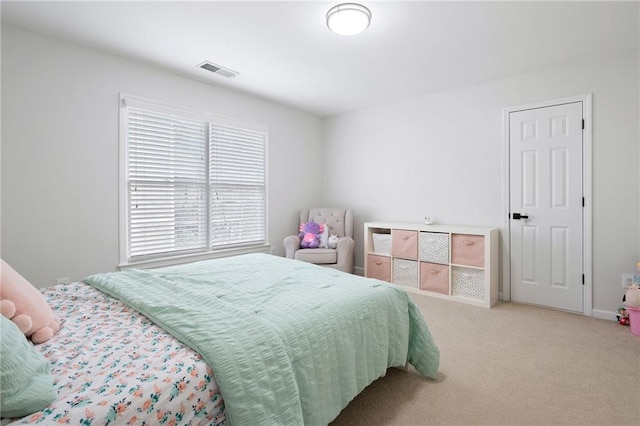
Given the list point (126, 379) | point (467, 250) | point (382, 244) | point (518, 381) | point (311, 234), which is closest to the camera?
point (126, 379)

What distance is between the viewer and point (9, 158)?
241cm

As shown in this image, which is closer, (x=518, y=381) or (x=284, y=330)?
(x=284, y=330)

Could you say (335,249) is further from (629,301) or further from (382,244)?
(629,301)

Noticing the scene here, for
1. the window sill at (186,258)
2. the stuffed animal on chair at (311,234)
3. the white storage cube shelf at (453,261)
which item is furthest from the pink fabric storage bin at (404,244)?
the window sill at (186,258)

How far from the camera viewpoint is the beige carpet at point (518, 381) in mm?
1644

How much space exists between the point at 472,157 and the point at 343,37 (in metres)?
2.12

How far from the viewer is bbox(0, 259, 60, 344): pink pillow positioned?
1.18 metres

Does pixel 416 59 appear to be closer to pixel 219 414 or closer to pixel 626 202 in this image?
pixel 626 202

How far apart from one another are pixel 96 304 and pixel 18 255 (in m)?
1.49

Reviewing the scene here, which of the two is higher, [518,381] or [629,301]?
[629,301]

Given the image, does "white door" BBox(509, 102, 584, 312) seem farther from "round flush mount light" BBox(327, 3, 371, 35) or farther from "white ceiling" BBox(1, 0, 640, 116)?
"round flush mount light" BBox(327, 3, 371, 35)

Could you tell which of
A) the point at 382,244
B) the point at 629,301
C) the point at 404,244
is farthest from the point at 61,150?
the point at 629,301

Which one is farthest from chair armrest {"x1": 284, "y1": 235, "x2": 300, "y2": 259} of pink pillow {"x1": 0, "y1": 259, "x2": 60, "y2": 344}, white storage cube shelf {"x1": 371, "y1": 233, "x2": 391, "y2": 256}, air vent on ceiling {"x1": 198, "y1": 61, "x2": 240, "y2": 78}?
pink pillow {"x1": 0, "y1": 259, "x2": 60, "y2": 344}

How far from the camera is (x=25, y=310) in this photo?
1231 millimetres
